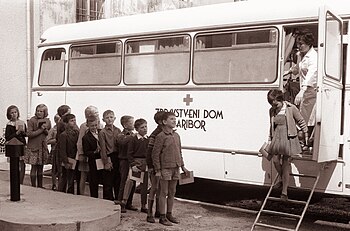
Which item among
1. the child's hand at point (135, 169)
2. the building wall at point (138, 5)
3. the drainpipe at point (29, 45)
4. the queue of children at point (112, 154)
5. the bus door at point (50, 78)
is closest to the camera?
the queue of children at point (112, 154)

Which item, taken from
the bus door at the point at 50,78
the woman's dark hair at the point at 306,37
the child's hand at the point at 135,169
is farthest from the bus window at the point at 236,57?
the bus door at the point at 50,78

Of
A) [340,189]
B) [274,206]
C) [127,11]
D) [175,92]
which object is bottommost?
[274,206]

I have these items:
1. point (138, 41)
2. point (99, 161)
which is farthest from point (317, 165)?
point (138, 41)

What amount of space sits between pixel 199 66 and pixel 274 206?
266 cm

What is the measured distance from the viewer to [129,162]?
711 cm

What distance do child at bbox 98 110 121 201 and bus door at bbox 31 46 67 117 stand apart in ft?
10.3

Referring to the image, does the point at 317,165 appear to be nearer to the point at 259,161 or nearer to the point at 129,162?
the point at 259,161

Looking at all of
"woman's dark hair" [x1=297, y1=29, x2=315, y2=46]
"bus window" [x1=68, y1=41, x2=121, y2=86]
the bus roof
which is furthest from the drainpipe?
"woman's dark hair" [x1=297, y1=29, x2=315, y2=46]

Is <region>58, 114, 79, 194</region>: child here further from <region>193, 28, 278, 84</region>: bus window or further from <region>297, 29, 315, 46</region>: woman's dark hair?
<region>297, 29, 315, 46</region>: woman's dark hair

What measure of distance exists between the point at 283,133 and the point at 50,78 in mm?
5870

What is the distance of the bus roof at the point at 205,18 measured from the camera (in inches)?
281

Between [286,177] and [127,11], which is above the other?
[127,11]

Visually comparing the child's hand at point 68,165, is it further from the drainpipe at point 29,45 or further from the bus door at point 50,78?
the drainpipe at point 29,45

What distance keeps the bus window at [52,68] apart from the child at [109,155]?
3.28 meters
